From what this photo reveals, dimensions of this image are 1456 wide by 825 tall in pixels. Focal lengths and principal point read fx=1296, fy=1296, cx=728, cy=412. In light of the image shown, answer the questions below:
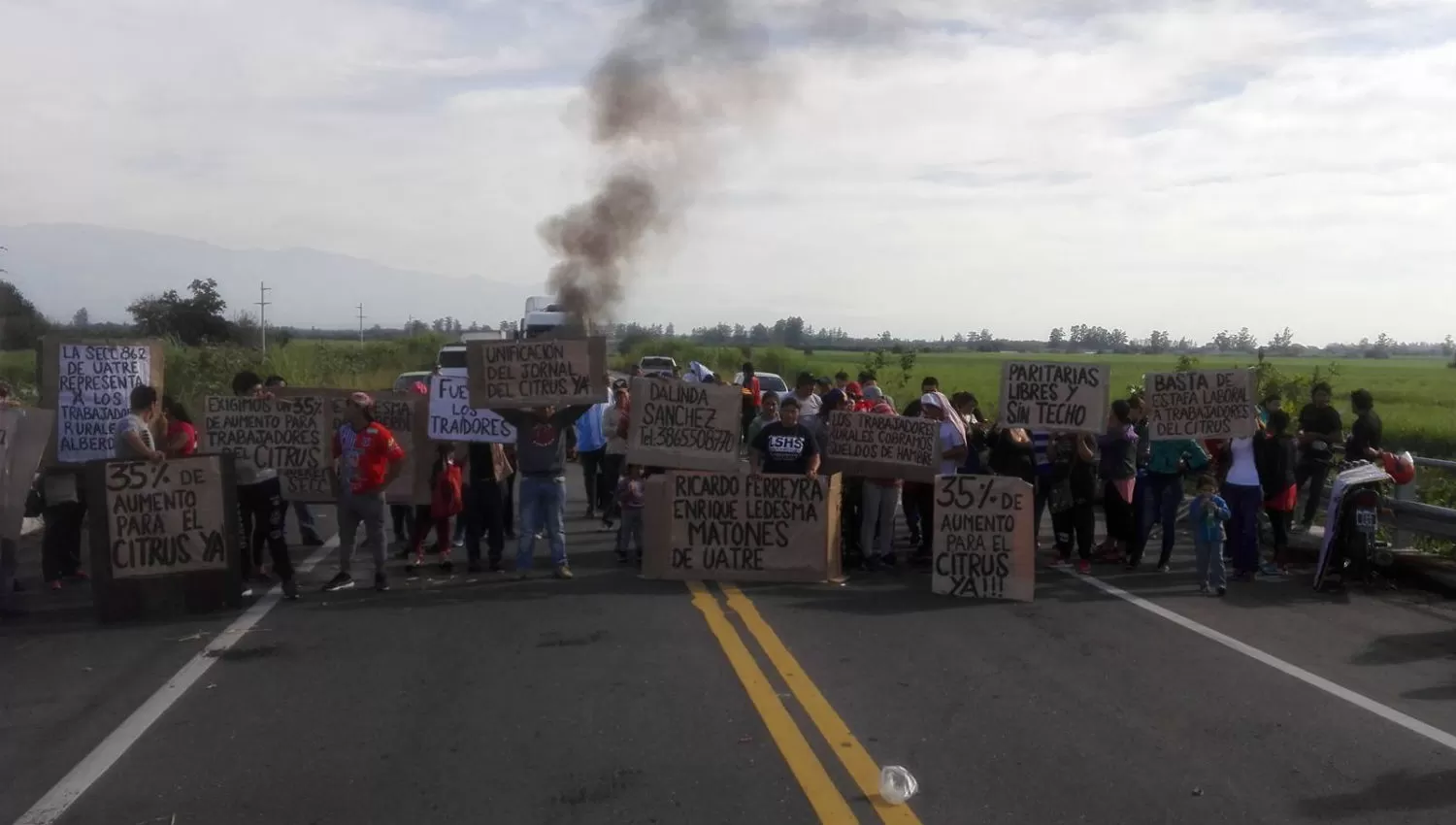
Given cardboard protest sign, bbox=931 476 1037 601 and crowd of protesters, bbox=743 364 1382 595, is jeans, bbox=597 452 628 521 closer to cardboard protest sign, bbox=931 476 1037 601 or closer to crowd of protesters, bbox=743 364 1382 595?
crowd of protesters, bbox=743 364 1382 595

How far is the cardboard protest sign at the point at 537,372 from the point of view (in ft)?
39.1

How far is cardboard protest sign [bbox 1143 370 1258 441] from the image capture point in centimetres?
1286

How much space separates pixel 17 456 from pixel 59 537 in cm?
135

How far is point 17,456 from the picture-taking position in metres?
10.4

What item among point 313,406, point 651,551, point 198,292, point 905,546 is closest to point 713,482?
point 651,551

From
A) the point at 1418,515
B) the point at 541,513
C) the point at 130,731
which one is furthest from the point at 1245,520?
the point at 130,731

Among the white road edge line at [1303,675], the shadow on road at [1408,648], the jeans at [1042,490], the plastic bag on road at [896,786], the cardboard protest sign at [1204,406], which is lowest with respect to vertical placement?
the shadow on road at [1408,648]

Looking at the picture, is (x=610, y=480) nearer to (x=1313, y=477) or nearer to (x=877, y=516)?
(x=877, y=516)

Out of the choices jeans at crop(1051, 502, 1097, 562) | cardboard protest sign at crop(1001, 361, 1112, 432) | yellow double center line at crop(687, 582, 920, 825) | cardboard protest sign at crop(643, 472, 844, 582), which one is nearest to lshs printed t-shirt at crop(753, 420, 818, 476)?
cardboard protest sign at crop(643, 472, 844, 582)

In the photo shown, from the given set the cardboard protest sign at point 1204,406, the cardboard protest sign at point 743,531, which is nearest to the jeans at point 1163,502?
the cardboard protest sign at point 1204,406

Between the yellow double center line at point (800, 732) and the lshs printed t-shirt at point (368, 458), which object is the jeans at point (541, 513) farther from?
the yellow double center line at point (800, 732)

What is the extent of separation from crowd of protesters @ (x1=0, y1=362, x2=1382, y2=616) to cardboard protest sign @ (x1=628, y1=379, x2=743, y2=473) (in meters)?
0.29

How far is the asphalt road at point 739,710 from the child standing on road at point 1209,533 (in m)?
0.57

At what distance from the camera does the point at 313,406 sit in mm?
13141
